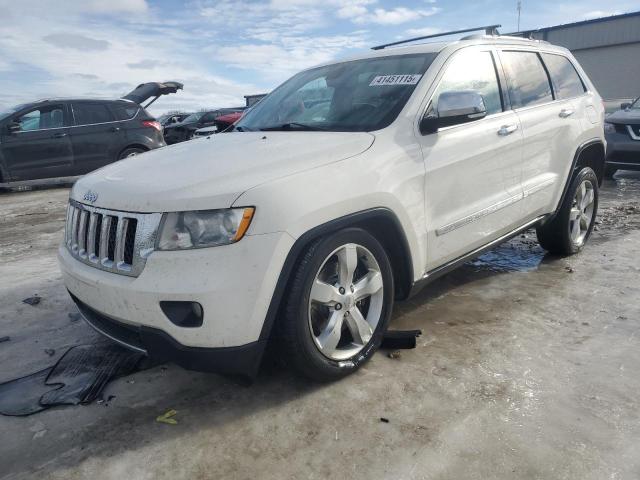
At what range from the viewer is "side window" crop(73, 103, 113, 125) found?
1002cm

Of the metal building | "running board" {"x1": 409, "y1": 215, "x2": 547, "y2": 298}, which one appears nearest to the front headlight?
"running board" {"x1": 409, "y1": 215, "x2": 547, "y2": 298}

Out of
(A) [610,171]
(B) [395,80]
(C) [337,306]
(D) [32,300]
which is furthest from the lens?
(A) [610,171]

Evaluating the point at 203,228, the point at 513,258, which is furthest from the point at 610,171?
the point at 203,228

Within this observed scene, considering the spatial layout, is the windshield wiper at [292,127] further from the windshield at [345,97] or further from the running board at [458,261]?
the running board at [458,261]

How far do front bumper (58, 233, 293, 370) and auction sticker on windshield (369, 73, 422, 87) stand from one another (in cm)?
145

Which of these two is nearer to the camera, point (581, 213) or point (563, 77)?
point (563, 77)

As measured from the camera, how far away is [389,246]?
293 cm

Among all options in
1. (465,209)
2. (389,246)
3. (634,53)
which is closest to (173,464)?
(389,246)

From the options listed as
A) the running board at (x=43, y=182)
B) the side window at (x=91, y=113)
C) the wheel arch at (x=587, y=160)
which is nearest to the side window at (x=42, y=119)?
the side window at (x=91, y=113)

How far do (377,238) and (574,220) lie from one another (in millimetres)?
2739

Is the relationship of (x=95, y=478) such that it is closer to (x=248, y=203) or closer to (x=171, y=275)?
(x=171, y=275)

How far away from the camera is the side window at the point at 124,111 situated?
34.2ft

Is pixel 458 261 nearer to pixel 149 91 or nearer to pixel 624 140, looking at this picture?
pixel 624 140

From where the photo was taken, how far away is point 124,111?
10.5 meters
